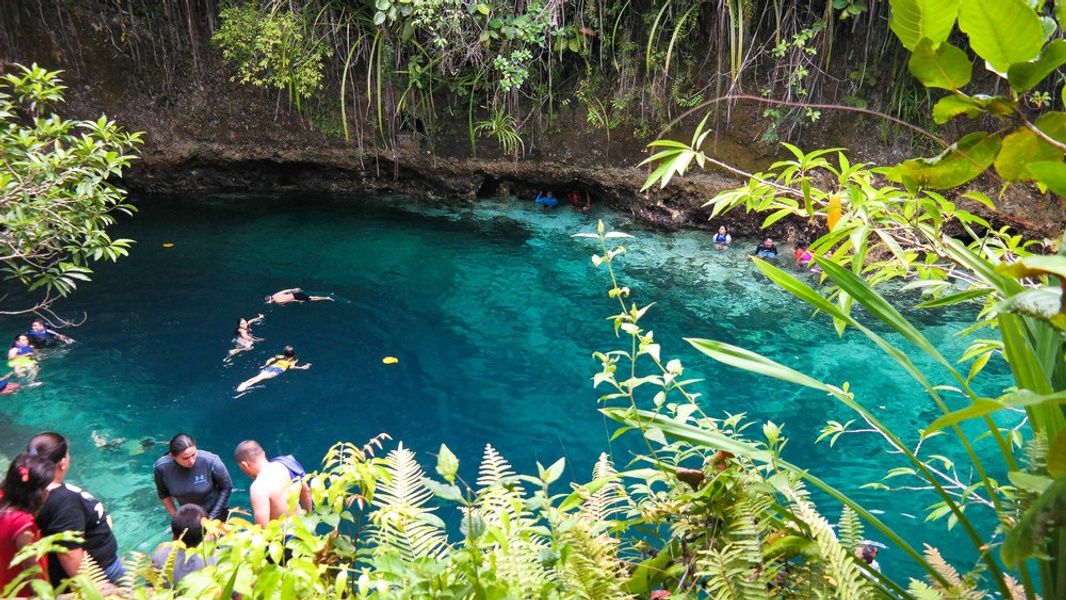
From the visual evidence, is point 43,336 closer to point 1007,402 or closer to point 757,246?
point 1007,402

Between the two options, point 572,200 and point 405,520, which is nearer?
point 405,520

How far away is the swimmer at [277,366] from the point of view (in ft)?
23.1

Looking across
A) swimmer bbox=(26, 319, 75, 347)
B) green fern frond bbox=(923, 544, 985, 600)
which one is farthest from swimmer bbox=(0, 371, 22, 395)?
green fern frond bbox=(923, 544, 985, 600)

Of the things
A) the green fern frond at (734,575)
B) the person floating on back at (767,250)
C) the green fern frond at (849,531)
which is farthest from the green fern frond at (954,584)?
the person floating on back at (767,250)

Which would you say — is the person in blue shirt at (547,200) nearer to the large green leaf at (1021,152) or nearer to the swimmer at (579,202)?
the swimmer at (579,202)

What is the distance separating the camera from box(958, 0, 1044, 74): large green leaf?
2.93 feet

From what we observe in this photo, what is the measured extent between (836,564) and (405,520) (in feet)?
2.67

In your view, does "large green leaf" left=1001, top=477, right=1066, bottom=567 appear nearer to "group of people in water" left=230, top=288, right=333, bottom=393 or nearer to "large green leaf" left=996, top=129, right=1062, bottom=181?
"large green leaf" left=996, top=129, right=1062, bottom=181

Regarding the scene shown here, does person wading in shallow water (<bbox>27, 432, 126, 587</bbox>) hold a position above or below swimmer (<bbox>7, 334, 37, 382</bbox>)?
above

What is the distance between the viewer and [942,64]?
1.04 m

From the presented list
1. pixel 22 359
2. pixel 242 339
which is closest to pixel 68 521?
pixel 242 339

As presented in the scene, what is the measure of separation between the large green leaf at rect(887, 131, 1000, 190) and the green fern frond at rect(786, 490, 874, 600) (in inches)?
24.7

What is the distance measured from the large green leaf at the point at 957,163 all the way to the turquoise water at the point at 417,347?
4.42 metres

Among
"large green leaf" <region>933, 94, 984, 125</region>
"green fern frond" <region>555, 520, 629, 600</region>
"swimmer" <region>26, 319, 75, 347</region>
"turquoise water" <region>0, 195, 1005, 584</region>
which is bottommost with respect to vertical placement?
"turquoise water" <region>0, 195, 1005, 584</region>
